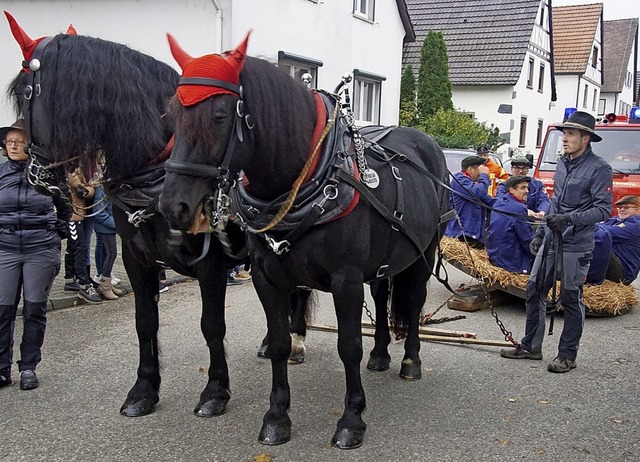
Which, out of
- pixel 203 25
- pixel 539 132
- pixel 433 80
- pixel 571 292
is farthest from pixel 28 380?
pixel 539 132

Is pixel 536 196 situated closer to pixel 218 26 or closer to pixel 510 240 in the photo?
pixel 510 240

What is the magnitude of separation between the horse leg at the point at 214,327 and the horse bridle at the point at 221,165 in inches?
29.8

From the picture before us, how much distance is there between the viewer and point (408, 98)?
848 inches

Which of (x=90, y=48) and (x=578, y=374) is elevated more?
(x=90, y=48)

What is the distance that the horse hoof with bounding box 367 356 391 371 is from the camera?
4.70m

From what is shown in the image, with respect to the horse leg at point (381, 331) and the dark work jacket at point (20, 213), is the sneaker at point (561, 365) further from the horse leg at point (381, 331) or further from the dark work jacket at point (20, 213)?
the dark work jacket at point (20, 213)

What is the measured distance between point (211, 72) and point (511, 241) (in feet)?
15.4

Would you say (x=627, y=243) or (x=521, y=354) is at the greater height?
(x=627, y=243)

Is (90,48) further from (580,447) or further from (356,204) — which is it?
(580,447)

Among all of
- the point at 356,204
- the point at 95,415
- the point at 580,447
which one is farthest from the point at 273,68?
the point at 580,447

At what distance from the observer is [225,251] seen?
369 cm

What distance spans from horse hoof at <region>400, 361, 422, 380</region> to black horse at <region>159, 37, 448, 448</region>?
92cm

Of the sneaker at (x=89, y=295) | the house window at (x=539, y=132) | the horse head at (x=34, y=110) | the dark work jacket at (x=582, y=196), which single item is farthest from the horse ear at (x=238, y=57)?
the house window at (x=539, y=132)

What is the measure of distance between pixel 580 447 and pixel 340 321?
1.52 m
